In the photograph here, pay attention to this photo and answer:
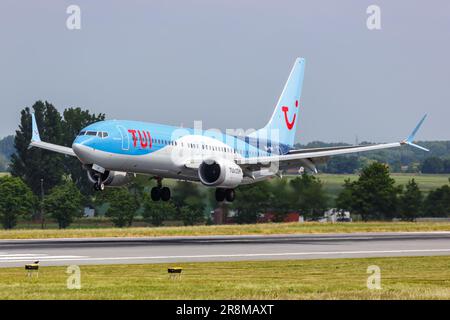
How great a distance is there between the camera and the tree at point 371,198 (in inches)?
4838

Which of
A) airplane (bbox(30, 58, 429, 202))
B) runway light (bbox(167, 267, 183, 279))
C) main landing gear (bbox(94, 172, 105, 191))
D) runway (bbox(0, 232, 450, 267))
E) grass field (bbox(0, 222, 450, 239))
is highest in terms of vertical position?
airplane (bbox(30, 58, 429, 202))

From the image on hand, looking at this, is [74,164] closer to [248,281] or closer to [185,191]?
[185,191]

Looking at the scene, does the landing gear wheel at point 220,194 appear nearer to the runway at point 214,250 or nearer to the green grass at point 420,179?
the runway at point 214,250

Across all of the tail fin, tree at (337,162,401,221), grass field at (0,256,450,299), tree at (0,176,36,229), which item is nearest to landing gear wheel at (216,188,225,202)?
the tail fin

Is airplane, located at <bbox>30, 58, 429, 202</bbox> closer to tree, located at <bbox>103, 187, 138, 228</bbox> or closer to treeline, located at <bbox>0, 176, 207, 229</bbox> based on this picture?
treeline, located at <bbox>0, 176, 207, 229</bbox>

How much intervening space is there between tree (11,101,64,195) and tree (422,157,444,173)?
66478 mm

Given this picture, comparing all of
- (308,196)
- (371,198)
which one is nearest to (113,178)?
(308,196)

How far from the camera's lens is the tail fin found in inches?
3821

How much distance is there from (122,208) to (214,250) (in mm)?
103460

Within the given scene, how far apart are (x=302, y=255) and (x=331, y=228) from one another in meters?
38.5

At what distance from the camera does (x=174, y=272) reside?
40.4 metres

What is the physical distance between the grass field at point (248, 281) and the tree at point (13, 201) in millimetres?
121338

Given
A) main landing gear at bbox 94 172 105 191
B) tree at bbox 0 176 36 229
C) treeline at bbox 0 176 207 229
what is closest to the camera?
main landing gear at bbox 94 172 105 191
